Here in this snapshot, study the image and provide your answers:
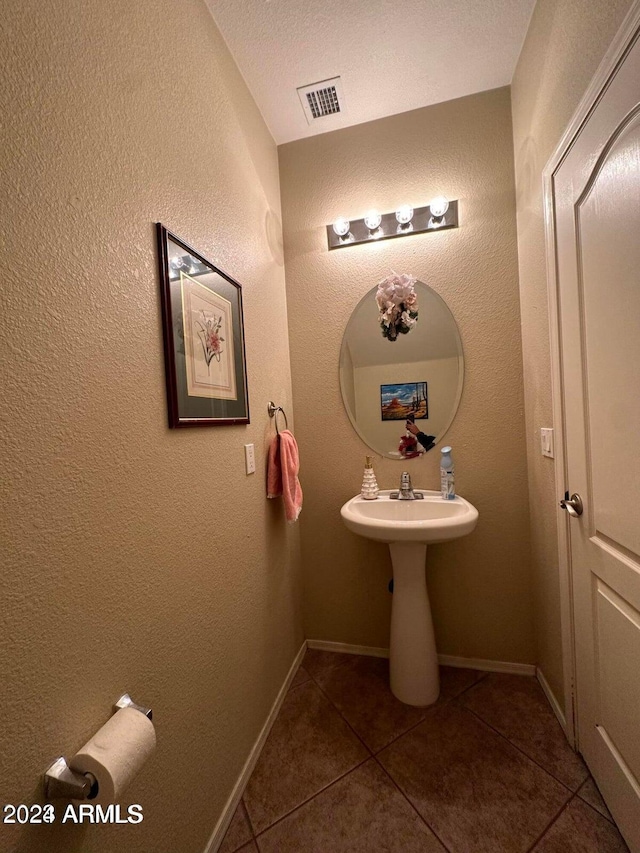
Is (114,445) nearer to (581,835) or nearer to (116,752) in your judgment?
(116,752)

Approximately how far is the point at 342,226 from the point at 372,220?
0.50 ft

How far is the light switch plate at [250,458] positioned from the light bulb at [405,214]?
1308 millimetres

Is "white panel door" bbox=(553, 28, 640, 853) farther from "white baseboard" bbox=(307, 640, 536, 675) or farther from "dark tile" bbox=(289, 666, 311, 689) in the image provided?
"dark tile" bbox=(289, 666, 311, 689)

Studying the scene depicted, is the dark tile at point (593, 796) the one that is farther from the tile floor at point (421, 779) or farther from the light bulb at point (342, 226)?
the light bulb at point (342, 226)

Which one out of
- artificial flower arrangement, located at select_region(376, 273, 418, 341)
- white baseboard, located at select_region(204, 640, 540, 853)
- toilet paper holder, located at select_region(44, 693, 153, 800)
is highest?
artificial flower arrangement, located at select_region(376, 273, 418, 341)

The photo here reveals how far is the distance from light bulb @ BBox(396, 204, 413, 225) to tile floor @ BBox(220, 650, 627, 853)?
223 cm

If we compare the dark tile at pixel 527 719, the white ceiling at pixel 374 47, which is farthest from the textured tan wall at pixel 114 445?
the dark tile at pixel 527 719

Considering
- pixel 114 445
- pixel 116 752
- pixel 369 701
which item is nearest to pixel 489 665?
pixel 369 701

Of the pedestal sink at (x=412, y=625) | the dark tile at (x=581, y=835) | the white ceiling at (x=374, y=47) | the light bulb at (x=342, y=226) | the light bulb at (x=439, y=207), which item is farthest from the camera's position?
the light bulb at (x=342, y=226)

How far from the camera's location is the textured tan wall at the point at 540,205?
3.35ft

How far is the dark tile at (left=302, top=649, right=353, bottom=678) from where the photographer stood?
5.53 feet

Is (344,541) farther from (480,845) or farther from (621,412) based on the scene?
(621,412)

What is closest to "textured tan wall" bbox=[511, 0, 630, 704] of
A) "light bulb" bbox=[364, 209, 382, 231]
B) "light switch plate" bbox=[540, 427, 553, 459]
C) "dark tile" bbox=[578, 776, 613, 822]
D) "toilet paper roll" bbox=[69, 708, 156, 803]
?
"light switch plate" bbox=[540, 427, 553, 459]

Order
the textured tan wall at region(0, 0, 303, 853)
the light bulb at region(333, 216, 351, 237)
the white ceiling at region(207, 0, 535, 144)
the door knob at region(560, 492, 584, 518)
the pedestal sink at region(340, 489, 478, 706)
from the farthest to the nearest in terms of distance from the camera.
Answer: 1. the light bulb at region(333, 216, 351, 237)
2. the pedestal sink at region(340, 489, 478, 706)
3. the white ceiling at region(207, 0, 535, 144)
4. the door knob at region(560, 492, 584, 518)
5. the textured tan wall at region(0, 0, 303, 853)
